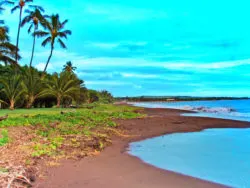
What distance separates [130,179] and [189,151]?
3.56 m

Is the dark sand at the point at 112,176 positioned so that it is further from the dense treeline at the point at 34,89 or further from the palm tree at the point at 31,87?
the palm tree at the point at 31,87

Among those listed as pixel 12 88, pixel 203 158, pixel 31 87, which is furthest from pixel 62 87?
pixel 203 158

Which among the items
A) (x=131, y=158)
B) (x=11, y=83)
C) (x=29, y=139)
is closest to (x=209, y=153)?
(x=131, y=158)

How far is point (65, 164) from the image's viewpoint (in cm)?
607

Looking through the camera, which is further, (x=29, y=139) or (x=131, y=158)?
(x=29, y=139)

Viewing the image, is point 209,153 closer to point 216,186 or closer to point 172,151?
point 172,151

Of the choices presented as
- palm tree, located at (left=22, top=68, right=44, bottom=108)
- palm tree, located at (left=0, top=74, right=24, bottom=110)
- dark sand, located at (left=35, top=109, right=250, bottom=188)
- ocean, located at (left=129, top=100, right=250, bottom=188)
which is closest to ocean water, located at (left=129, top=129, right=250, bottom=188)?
ocean, located at (left=129, top=100, right=250, bottom=188)

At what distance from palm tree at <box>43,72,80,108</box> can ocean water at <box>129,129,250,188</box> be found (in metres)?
18.2

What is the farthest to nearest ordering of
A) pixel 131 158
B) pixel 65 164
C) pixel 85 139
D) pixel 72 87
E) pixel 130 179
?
pixel 72 87, pixel 85 139, pixel 131 158, pixel 65 164, pixel 130 179

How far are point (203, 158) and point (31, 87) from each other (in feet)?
65.0

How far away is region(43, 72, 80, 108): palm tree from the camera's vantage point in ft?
87.4

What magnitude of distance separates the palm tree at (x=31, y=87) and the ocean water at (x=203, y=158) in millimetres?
16497

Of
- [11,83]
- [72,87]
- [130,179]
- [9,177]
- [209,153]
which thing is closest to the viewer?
[9,177]

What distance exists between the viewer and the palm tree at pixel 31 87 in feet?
77.2
